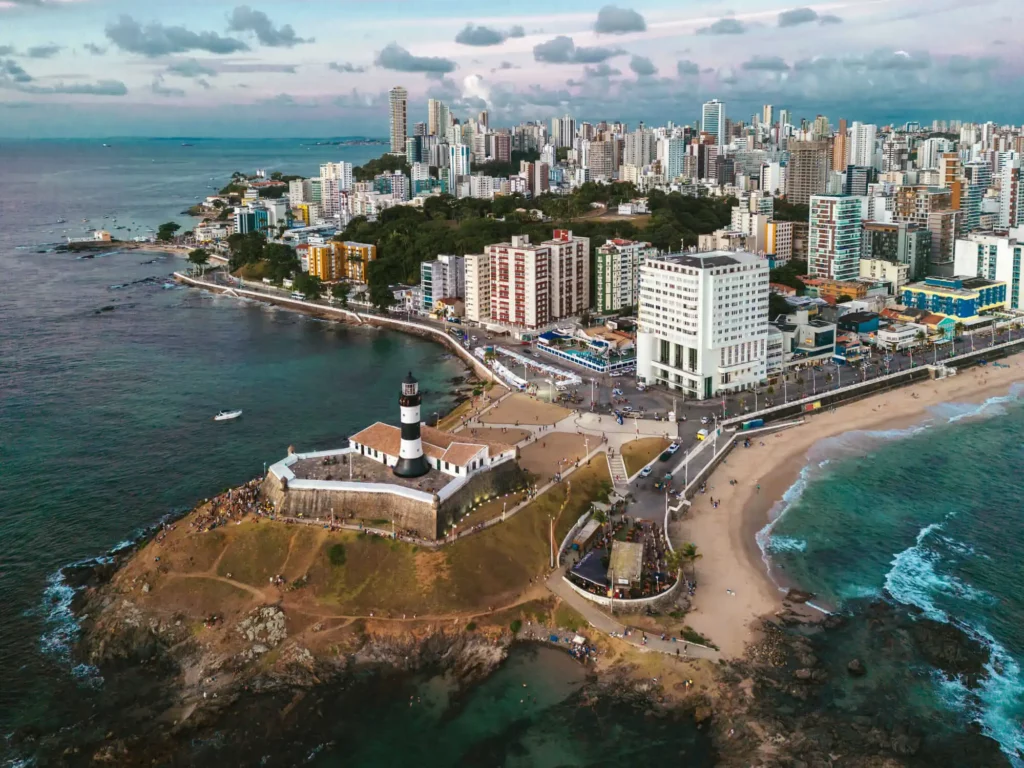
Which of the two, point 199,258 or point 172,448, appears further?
point 199,258

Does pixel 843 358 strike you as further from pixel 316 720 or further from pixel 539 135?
pixel 539 135

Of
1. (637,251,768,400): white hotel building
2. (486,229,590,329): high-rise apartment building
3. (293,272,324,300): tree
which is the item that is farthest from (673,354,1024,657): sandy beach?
(293,272,324,300): tree

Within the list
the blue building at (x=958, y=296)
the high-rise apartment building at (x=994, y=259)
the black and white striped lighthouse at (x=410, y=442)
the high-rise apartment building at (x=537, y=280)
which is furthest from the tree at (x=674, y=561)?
the high-rise apartment building at (x=994, y=259)

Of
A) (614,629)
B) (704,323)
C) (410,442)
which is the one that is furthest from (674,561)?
(704,323)

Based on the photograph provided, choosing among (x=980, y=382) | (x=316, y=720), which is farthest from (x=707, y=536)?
(x=980, y=382)

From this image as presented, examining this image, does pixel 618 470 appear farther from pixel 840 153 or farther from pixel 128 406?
pixel 840 153

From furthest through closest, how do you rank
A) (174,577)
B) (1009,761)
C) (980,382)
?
(980,382)
(174,577)
(1009,761)

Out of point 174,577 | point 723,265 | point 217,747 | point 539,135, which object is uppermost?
point 539,135
